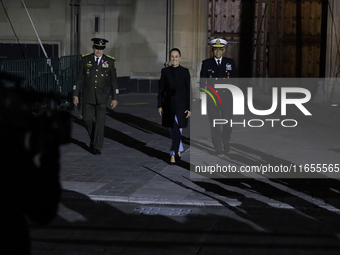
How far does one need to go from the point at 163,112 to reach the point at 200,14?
1014cm

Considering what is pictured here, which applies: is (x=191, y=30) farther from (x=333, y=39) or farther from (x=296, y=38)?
(x=333, y=39)

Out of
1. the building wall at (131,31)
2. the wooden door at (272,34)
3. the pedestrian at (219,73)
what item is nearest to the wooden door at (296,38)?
the wooden door at (272,34)

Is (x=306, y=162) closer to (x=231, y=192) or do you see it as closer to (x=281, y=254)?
(x=231, y=192)

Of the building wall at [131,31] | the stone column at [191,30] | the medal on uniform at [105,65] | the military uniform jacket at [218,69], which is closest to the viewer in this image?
the military uniform jacket at [218,69]

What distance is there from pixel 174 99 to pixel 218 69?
970 millimetres

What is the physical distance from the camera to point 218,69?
10.5 m

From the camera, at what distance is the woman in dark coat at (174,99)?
997 centimetres

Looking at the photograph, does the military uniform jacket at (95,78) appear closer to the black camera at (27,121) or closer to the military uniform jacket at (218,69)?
the military uniform jacket at (218,69)

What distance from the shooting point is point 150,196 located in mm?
7922

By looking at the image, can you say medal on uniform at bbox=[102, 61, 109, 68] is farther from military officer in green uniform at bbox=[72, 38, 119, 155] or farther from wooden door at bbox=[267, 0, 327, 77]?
wooden door at bbox=[267, 0, 327, 77]

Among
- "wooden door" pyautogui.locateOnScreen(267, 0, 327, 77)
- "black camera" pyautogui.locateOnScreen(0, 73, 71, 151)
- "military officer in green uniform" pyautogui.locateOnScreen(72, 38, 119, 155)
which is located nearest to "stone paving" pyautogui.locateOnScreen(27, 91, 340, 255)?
"military officer in green uniform" pyautogui.locateOnScreen(72, 38, 119, 155)

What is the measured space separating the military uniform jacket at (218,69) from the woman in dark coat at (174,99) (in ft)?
1.98

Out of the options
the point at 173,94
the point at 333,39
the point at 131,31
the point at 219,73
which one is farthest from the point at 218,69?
the point at 131,31

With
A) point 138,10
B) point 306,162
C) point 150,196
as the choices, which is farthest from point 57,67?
point 150,196
